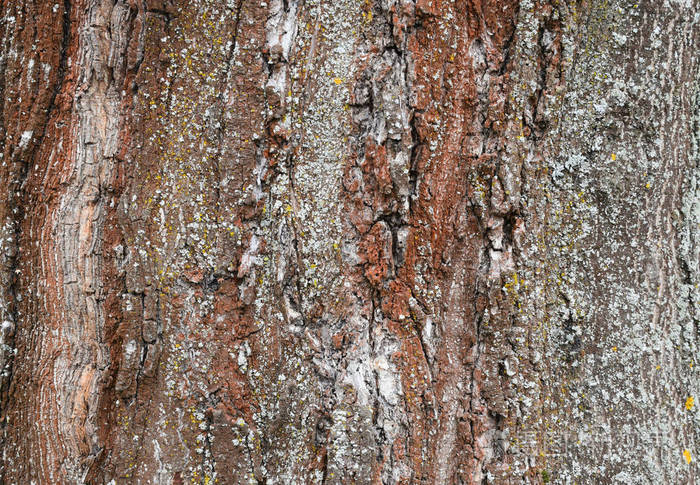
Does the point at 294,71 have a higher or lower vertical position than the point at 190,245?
higher

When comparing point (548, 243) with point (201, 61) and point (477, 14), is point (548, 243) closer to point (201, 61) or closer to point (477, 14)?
point (477, 14)

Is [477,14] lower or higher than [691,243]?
higher

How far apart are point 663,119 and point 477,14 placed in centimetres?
56

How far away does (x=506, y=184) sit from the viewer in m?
1.19

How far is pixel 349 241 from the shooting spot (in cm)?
117

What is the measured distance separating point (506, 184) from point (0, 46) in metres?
1.36

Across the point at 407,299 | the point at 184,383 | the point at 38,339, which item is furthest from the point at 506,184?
the point at 38,339

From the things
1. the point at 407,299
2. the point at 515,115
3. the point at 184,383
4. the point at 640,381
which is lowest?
the point at 184,383

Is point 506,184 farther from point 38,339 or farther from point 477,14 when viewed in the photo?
point 38,339

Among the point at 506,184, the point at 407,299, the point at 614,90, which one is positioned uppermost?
the point at 614,90

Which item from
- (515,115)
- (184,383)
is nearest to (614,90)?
(515,115)

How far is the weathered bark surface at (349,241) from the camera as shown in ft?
3.82

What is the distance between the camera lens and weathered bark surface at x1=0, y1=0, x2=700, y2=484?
1163 mm

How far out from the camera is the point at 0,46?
48.2 inches
